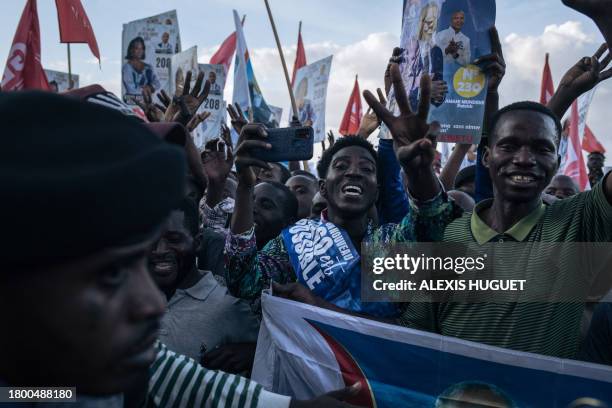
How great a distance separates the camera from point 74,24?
6.87 metres

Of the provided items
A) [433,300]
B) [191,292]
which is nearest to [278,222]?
[191,292]

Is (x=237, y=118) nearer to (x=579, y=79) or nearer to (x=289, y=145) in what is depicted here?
(x=289, y=145)

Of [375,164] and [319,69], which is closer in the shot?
[375,164]

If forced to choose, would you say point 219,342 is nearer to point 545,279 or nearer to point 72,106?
point 545,279

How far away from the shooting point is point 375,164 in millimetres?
3225

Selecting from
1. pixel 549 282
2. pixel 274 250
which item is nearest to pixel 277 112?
pixel 274 250

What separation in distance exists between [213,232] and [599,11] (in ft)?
7.94

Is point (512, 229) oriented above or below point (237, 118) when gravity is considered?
below

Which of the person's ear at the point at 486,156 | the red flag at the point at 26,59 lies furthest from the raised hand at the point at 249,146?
the red flag at the point at 26,59

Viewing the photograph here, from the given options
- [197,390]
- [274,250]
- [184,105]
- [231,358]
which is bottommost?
[231,358]

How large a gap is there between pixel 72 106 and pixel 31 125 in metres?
0.07

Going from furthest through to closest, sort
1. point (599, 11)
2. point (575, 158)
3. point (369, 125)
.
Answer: point (575, 158) < point (369, 125) < point (599, 11)

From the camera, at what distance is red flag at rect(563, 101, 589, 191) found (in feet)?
26.1

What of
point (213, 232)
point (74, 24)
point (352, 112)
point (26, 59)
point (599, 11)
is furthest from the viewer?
point (352, 112)
